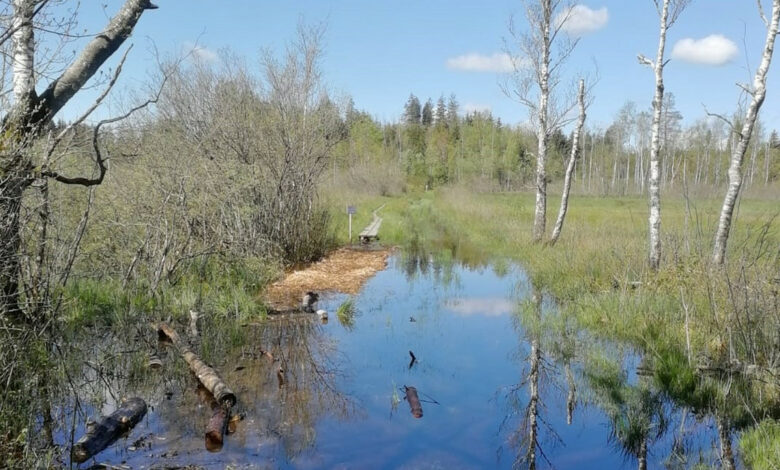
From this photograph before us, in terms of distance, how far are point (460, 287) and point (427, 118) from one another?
9020cm

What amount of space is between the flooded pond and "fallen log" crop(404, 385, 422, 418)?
0.21 ft

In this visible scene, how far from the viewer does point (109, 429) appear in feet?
16.5

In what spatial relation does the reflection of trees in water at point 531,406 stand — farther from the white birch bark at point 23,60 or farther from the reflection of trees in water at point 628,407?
the white birch bark at point 23,60

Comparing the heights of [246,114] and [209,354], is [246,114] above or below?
above

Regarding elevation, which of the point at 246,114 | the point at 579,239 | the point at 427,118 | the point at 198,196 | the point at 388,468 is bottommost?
the point at 388,468

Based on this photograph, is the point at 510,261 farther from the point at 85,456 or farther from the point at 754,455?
the point at 85,456

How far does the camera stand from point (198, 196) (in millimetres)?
10734

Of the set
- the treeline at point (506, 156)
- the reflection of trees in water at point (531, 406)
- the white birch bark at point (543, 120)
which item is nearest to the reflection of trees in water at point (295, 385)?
the reflection of trees in water at point (531, 406)

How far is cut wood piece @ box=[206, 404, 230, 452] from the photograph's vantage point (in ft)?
16.6

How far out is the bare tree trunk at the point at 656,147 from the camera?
10.3 m

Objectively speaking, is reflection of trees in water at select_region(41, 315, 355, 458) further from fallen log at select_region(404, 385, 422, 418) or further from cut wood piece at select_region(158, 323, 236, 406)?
fallen log at select_region(404, 385, 422, 418)

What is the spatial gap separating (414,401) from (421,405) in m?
0.10

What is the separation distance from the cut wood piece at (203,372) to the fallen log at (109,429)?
0.73 metres

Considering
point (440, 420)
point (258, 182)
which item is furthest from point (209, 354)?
point (258, 182)
